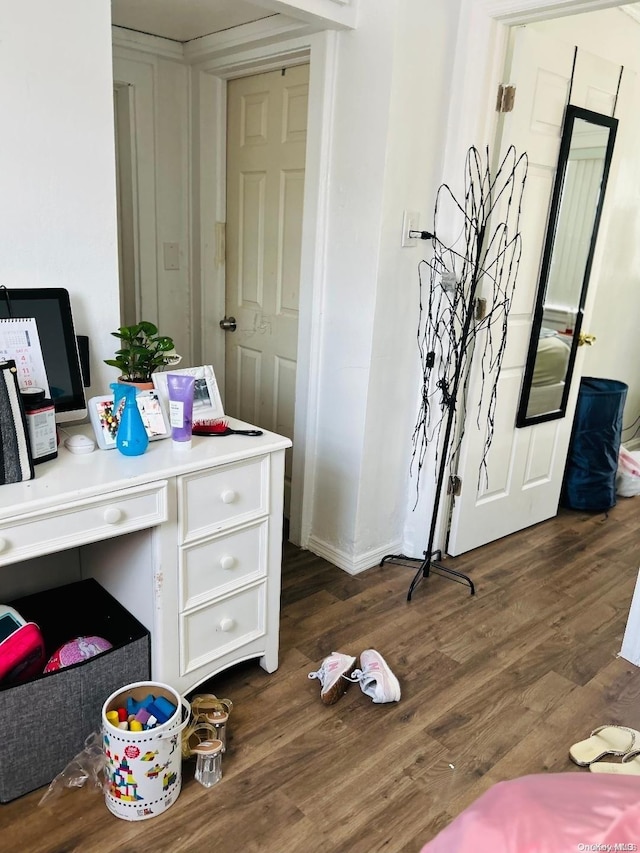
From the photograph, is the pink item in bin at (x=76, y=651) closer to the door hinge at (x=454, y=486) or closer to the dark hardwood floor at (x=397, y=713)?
the dark hardwood floor at (x=397, y=713)

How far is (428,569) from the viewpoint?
2.78m

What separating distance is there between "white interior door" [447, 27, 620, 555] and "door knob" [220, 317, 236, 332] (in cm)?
125

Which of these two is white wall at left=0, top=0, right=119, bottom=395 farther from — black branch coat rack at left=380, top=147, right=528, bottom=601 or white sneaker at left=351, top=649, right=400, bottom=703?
white sneaker at left=351, top=649, right=400, bottom=703

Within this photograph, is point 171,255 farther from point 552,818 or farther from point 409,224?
point 552,818

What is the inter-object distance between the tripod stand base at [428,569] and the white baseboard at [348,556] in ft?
0.10

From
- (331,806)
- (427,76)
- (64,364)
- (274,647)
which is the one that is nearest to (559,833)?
(331,806)

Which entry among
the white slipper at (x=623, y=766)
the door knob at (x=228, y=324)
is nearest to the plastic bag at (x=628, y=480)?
the white slipper at (x=623, y=766)

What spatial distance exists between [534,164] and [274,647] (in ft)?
6.79

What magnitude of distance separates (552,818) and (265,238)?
106 inches

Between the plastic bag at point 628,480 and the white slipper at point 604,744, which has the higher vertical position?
the plastic bag at point 628,480

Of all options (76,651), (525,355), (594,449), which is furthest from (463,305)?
(76,651)

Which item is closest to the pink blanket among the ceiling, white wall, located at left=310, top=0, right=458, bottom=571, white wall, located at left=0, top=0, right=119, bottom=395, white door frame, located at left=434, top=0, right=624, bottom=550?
white wall, located at left=0, top=0, right=119, bottom=395

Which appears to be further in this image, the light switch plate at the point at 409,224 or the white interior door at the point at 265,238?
the white interior door at the point at 265,238

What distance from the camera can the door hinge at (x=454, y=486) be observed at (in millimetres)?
2852
